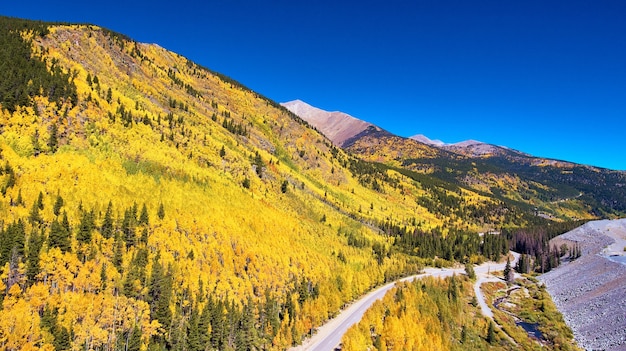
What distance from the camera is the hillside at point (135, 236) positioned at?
6168cm

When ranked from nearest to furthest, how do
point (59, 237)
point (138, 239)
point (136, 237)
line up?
point (59, 237), point (136, 237), point (138, 239)

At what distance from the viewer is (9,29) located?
140250mm

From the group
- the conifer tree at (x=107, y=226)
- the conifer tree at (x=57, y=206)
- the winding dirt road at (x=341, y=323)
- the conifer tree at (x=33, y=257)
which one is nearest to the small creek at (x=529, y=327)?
the winding dirt road at (x=341, y=323)

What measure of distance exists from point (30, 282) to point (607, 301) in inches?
5289

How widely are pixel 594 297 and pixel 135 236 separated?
418 feet

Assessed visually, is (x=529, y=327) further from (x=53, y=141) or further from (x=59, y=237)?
(x=53, y=141)

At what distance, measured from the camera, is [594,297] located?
114438mm

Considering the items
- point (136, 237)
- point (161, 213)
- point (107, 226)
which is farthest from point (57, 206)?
point (161, 213)

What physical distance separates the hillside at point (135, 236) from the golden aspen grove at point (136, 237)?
0.33 m

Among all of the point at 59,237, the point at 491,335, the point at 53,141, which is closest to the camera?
the point at 59,237

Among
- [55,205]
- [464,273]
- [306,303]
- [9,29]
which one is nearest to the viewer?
A: [55,205]

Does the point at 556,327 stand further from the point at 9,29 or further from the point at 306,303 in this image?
the point at 9,29

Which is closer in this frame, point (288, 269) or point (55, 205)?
point (55, 205)

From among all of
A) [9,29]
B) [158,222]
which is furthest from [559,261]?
[9,29]
